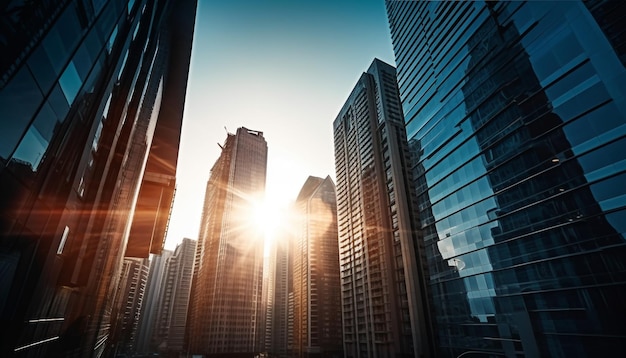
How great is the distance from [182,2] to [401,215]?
189ft

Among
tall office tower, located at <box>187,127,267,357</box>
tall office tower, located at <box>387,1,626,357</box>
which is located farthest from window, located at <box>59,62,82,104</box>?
tall office tower, located at <box>187,127,267,357</box>

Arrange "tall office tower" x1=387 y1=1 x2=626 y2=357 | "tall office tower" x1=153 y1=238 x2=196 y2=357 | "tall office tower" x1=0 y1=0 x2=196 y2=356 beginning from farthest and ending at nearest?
"tall office tower" x1=153 y1=238 x2=196 y2=357 < "tall office tower" x1=387 y1=1 x2=626 y2=357 < "tall office tower" x1=0 y1=0 x2=196 y2=356

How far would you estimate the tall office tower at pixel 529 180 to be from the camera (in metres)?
22.2

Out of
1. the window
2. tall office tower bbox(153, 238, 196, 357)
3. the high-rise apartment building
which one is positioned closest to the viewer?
the window

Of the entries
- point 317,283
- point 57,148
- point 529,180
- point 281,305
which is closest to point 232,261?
point 317,283

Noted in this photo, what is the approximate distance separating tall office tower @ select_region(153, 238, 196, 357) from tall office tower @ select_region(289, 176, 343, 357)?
249 ft

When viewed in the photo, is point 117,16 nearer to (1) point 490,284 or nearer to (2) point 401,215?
(1) point 490,284

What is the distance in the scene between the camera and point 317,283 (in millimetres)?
113938

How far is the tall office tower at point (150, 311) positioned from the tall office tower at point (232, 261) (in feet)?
226

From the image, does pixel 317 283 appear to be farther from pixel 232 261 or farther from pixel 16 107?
pixel 16 107

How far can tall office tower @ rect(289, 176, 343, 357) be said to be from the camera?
108125 mm

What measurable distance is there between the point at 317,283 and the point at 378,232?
53.6m

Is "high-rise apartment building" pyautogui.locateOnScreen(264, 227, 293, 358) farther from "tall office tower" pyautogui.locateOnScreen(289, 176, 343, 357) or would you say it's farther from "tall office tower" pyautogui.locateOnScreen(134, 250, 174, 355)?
"tall office tower" pyautogui.locateOnScreen(134, 250, 174, 355)

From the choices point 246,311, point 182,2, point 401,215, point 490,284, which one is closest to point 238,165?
point 246,311
